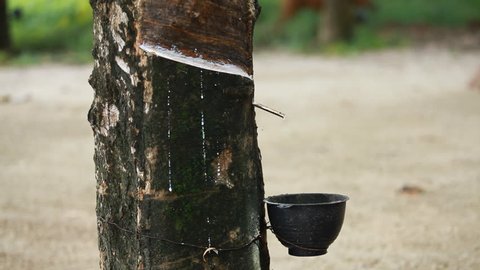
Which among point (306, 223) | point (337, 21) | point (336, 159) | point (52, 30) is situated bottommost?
point (306, 223)

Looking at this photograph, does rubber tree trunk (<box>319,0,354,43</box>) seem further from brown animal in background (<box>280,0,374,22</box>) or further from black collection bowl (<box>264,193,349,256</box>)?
black collection bowl (<box>264,193,349,256</box>)

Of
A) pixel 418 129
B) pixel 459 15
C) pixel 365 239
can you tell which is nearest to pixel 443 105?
pixel 418 129

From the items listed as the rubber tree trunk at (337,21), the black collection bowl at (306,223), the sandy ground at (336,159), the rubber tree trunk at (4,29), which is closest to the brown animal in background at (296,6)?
the rubber tree trunk at (337,21)

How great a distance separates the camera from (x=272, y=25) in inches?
691

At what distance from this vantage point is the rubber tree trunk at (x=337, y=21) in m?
15.9

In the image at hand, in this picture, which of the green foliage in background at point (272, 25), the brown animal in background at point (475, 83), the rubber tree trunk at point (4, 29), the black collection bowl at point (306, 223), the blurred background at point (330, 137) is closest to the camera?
the black collection bowl at point (306, 223)

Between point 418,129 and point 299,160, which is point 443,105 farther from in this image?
point 299,160

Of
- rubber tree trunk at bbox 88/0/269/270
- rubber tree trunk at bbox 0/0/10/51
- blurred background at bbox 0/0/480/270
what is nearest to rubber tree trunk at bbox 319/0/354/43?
blurred background at bbox 0/0/480/270

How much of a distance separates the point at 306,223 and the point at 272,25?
1481cm

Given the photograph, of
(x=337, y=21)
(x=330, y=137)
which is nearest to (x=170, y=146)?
(x=330, y=137)

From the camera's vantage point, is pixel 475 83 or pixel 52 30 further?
pixel 52 30

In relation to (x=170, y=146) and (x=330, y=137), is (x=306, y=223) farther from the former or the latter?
(x=330, y=137)

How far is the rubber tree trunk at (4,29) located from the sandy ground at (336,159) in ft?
6.58

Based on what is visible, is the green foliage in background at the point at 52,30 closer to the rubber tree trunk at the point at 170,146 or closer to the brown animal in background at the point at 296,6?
the brown animal in background at the point at 296,6
